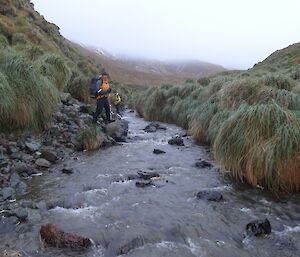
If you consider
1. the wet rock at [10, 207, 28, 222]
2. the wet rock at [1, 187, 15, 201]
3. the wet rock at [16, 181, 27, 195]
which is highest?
the wet rock at [10, 207, 28, 222]

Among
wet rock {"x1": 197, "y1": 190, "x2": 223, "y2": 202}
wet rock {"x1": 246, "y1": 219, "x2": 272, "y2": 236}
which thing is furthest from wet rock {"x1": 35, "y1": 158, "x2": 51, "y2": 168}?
wet rock {"x1": 246, "y1": 219, "x2": 272, "y2": 236}

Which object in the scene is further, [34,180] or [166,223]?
[34,180]

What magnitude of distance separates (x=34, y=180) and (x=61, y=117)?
5.26 meters

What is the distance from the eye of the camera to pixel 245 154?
8.78 m

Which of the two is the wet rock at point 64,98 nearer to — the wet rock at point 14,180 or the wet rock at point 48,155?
the wet rock at point 48,155

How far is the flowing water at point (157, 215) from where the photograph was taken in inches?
235

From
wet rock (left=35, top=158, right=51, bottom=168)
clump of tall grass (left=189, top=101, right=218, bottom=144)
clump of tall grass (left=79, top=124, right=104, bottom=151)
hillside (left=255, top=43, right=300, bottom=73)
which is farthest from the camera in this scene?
hillside (left=255, top=43, right=300, bottom=73)

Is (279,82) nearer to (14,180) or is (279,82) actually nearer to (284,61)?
(14,180)

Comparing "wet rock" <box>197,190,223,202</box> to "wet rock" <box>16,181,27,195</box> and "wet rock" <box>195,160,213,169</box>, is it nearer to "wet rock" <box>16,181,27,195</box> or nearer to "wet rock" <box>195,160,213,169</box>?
"wet rock" <box>195,160,213,169</box>

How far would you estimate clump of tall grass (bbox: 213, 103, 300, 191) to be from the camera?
8211 mm

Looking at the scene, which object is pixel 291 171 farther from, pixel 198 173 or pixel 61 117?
pixel 61 117

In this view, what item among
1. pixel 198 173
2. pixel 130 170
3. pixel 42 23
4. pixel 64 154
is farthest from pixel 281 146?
pixel 42 23

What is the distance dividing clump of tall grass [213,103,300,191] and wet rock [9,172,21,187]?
4.64 meters

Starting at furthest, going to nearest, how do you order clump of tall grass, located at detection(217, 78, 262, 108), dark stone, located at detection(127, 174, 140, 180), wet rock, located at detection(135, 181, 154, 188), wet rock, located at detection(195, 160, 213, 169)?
clump of tall grass, located at detection(217, 78, 262, 108)
wet rock, located at detection(195, 160, 213, 169)
dark stone, located at detection(127, 174, 140, 180)
wet rock, located at detection(135, 181, 154, 188)
